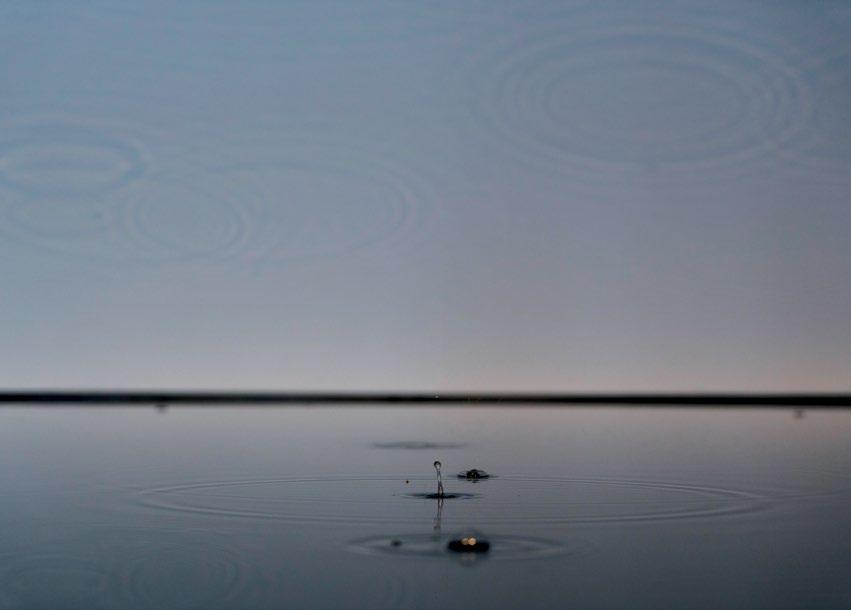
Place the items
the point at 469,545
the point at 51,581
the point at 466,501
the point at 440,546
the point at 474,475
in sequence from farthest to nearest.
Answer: the point at 474,475 < the point at 466,501 < the point at 440,546 < the point at 469,545 < the point at 51,581

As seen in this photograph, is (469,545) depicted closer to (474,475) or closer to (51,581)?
(51,581)

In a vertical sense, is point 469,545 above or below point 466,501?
below

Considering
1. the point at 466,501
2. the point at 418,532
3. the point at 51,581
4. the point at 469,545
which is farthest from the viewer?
the point at 466,501

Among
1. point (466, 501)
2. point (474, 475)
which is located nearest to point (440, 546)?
point (466, 501)

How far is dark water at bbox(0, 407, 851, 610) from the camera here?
8.88 metres

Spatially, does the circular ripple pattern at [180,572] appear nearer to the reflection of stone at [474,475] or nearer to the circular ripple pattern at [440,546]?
the circular ripple pattern at [440,546]

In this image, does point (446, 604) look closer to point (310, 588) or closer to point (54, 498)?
point (310, 588)

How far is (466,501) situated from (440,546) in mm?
3971

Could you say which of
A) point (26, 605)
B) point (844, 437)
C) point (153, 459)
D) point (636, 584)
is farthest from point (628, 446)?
point (26, 605)

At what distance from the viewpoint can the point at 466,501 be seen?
581 inches

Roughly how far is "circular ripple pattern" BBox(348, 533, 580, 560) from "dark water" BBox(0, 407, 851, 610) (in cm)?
3

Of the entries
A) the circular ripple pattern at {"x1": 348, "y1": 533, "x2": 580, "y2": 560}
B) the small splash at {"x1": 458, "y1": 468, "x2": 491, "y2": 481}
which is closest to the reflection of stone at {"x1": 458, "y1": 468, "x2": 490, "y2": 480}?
the small splash at {"x1": 458, "y1": 468, "x2": 491, "y2": 481}

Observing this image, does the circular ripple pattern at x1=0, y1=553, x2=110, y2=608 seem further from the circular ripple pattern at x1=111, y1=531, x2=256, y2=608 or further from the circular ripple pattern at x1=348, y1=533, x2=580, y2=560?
the circular ripple pattern at x1=348, y1=533, x2=580, y2=560

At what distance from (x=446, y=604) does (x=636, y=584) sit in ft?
6.27
